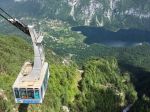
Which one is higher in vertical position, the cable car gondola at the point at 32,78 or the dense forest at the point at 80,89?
the cable car gondola at the point at 32,78

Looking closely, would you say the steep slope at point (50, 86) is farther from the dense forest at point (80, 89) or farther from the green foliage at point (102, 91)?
the green foliage at point (102, 91)

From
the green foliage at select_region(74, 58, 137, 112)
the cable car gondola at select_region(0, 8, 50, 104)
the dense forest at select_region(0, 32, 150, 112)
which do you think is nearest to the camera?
the cable car gondola at select_region(0, 8, 50, 104)

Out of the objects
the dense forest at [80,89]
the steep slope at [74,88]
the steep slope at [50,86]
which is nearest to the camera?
the steep slope at [50,86]

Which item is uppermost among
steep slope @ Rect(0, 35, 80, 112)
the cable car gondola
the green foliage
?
the cable car gondola

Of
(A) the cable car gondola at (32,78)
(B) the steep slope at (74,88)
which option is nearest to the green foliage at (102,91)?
(B) the steep slope at (74,88)

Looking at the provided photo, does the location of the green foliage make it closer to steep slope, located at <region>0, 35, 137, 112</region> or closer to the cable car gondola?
steep slope, located at <region>0, 35, 137, 112</region>

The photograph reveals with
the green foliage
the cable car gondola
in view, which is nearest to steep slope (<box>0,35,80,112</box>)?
the green foliage

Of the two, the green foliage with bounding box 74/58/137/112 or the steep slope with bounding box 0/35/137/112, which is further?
the green foliage with bounding box 74/58/137/112

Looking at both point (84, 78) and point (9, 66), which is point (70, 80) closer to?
point (84, 78)

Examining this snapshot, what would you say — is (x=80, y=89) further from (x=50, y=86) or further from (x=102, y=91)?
(x=50, y=86)

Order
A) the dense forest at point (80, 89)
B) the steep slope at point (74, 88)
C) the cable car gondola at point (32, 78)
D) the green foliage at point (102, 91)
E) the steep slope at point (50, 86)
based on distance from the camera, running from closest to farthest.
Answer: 1. the cable car gondola at point (32, 78)
2. the steep slope at point (50, 86)
3. the steep slope at point (74, 88)
4. the dense forest at point (80, 89)
5. the green foliage at point (102, 91)

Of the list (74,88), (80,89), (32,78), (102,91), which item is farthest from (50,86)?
(32,78)
